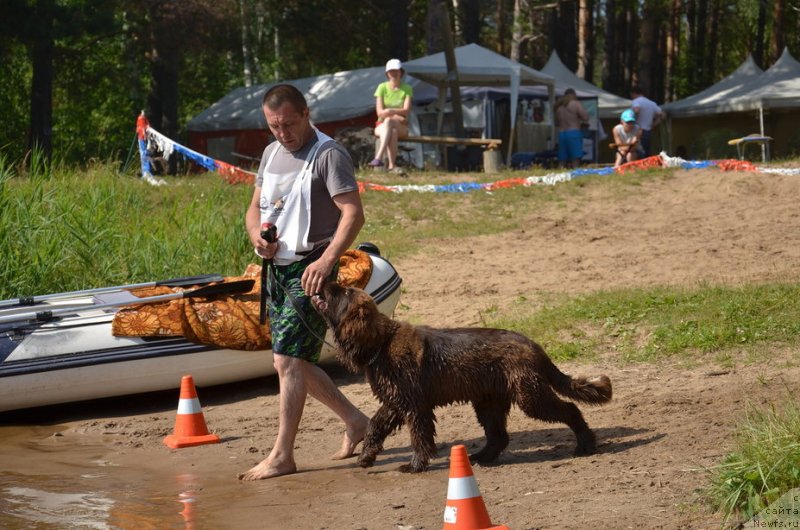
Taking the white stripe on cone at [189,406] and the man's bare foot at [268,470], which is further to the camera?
the white stripe on cone at [189,406]

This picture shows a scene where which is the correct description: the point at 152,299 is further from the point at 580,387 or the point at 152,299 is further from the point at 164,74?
the point at 164,74

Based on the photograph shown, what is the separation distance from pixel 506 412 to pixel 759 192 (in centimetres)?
984

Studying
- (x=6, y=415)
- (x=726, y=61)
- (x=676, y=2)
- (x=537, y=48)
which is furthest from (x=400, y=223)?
(x=726, y=61)

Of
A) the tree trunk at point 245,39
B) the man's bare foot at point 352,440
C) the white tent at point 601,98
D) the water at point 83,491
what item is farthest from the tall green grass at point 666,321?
the tree trunk at point 245,39

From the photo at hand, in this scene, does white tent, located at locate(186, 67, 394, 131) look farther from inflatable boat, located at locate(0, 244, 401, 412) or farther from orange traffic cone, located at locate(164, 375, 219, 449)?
orange traffic cone, located at locate(164, 375, 219, 449)

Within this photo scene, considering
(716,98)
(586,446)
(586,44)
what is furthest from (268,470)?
(586,44)

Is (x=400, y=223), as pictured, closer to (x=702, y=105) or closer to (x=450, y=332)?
(x=450, y=332)

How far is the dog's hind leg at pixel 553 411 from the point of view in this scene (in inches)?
238

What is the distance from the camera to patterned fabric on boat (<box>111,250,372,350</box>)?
27.7 feet

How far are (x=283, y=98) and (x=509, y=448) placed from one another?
245cm

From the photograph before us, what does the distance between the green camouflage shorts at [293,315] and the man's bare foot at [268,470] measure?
2.21ft

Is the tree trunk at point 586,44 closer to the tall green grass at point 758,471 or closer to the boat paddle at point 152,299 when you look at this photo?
the boat paddle at point 152,299

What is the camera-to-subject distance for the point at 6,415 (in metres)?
8.83

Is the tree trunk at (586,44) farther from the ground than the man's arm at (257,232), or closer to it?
farther from the ground
